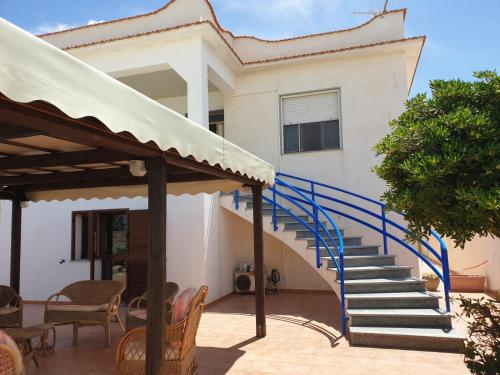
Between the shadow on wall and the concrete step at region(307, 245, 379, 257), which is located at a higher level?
the concrete step at region(307, 245, 379, 257)

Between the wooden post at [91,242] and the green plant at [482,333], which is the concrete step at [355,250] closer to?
the green plant at [482,333]

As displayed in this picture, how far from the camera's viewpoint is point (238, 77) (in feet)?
34.7

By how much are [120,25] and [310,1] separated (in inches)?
180

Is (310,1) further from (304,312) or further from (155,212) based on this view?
(155,212)

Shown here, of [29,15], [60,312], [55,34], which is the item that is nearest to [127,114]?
[60,312]

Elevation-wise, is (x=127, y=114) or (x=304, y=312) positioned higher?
(x=127, y=114)

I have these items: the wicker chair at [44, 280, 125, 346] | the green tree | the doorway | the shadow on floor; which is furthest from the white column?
the green tree

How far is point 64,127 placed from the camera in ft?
8.28

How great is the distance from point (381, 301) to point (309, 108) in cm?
550

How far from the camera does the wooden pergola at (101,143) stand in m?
1.99

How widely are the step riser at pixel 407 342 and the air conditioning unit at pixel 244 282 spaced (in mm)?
4292

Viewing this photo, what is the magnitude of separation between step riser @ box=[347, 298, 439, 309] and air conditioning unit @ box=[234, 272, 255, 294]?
3.78m

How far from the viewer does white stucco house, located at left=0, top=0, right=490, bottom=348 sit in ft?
28.0

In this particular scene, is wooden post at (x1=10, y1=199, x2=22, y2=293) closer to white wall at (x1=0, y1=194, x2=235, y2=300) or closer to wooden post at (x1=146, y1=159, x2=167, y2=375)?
white wall at (x1=0, y1=194, x2=235, y2=300)
